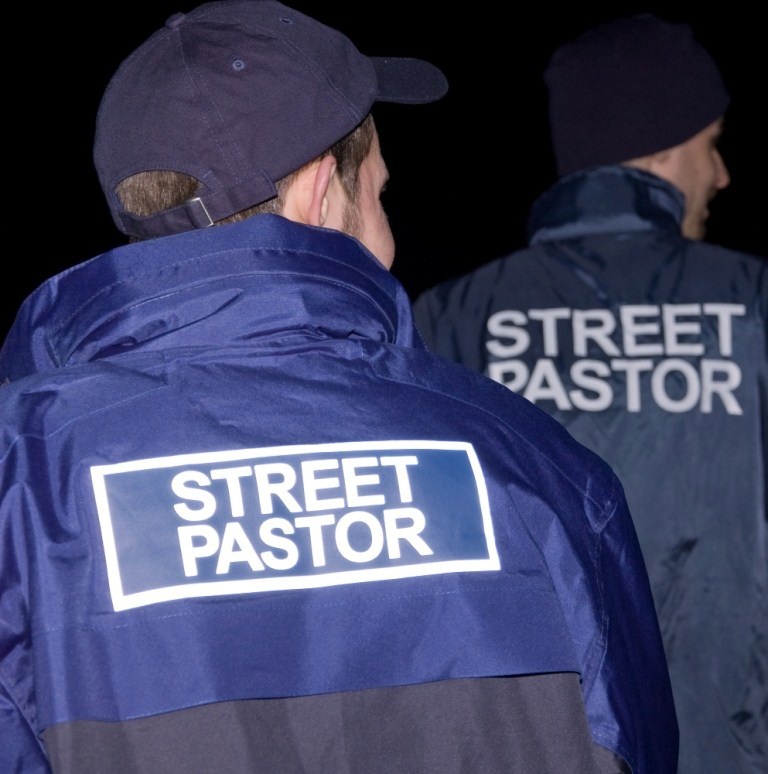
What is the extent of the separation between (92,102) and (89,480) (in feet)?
9.40

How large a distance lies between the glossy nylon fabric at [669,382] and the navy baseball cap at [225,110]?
88 cm

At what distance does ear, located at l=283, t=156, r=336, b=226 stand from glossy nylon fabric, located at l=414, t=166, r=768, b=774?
0.89m

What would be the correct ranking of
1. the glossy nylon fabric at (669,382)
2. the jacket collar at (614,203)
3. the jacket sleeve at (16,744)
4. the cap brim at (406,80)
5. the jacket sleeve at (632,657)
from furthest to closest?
the jacket collar at (614,203)
the glossy nylon fabric at (669,382)
the cap brim at (406,80)
the jacket sleeve at (632,657)
the jacket sleeve at (16,744)

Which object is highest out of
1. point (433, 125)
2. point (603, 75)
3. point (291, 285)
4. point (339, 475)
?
point (433, 125)

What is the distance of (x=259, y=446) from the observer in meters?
1.06

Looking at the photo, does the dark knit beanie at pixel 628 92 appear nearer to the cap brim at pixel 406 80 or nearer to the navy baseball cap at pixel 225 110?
the cap brim at pixel 406 80

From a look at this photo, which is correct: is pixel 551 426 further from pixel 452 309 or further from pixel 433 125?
pixel 433 125

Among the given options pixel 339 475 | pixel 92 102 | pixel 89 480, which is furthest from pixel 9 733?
pixel 92 102

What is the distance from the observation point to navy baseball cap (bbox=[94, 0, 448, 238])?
3.87ft

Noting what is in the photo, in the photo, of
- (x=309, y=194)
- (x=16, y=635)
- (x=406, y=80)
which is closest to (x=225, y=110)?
(x=309, y=194)

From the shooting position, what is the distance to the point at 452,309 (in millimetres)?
2141

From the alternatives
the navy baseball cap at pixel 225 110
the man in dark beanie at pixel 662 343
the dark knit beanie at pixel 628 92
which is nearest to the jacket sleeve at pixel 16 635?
the navy baseball cap at pixel 225 110

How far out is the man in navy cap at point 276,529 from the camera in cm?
100

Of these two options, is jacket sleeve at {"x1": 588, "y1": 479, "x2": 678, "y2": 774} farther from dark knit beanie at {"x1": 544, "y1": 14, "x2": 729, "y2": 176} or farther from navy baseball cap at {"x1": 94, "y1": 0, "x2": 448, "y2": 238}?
dark knit beanie at {"x1": 544, "y1": 14, "x2": 729, "y2": 176}
